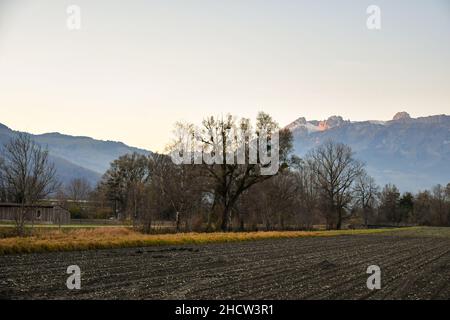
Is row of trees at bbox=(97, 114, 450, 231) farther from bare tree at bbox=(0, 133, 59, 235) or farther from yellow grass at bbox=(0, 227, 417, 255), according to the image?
bare tree at bbox=(0, 133, 59, 235)

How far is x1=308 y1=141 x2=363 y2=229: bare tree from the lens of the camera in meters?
95.0

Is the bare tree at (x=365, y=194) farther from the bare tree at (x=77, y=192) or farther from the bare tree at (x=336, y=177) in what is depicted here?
the bare tree at (x=77, y=192)

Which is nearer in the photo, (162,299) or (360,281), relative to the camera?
(162,299)

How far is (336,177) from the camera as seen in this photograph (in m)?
96.8

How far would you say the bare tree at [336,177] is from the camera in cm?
9501

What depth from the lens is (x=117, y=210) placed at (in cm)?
10131

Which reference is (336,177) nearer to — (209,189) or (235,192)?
(235,192)

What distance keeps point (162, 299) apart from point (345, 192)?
288ft

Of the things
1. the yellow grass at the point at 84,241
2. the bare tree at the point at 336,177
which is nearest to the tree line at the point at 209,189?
the bare tree at the point at 336,177

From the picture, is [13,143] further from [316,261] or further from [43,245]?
[316,261]

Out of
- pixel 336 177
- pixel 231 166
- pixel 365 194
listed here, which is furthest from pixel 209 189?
pixel 365 194

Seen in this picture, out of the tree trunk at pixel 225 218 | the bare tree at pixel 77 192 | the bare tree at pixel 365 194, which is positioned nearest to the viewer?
the tree trunk at pixel 225 218
